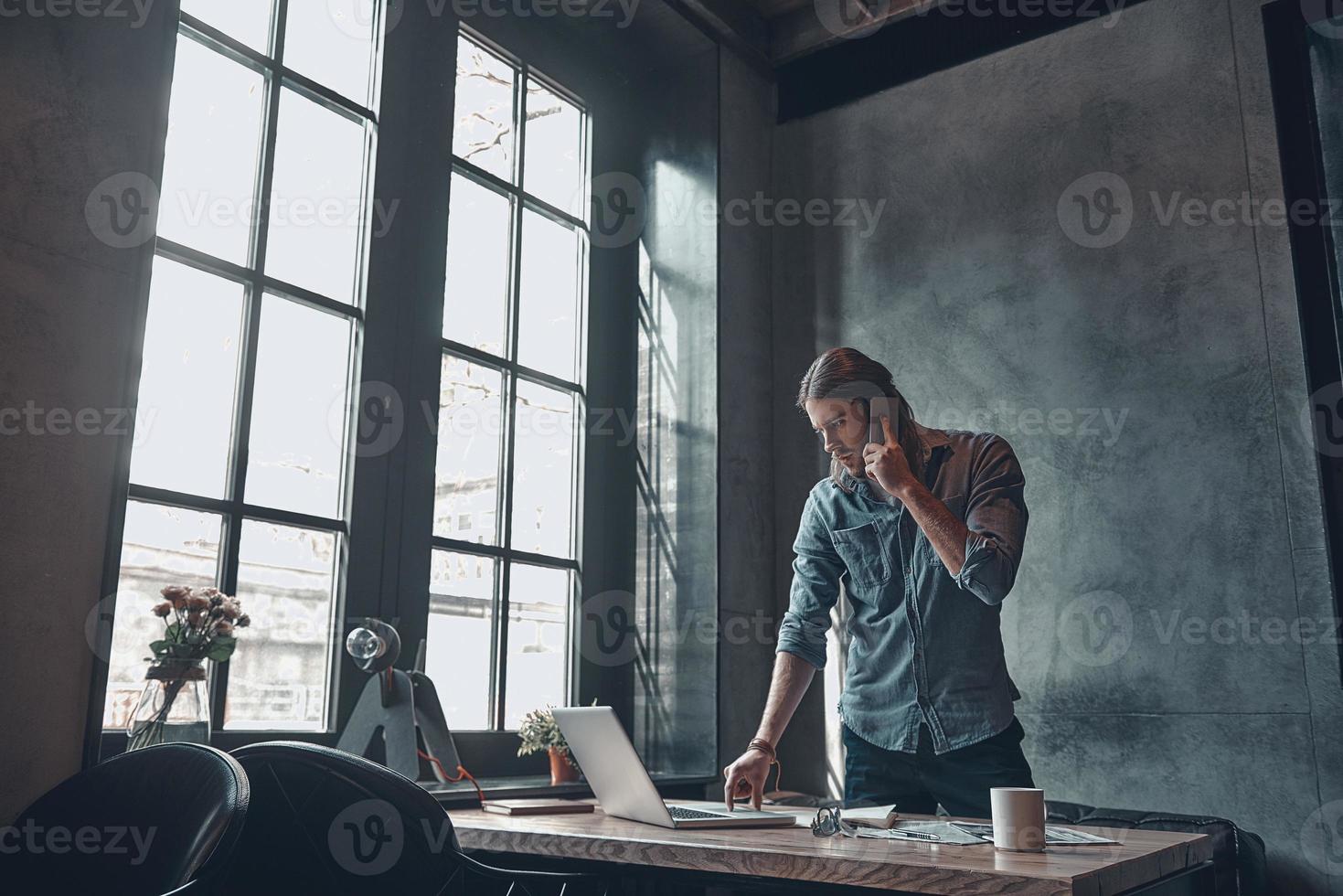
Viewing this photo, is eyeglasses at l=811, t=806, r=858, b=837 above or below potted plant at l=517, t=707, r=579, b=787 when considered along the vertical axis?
below

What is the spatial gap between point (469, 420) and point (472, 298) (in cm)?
39

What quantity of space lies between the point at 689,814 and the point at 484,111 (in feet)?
8.08

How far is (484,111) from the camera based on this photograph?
12.1 ft

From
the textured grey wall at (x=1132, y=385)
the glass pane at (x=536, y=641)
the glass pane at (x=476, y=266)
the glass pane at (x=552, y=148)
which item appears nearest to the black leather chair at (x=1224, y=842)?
the textured grey wall at (x=1132, y=385)

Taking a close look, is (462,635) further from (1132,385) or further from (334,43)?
(1132,385)

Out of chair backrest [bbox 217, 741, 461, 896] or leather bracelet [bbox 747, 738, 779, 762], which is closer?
chair backrest [bbox 217, 741, 461, 896]

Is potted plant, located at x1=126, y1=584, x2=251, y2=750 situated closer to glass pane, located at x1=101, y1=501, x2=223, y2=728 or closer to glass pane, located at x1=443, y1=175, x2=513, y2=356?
glass pane, located at x1=101, y1=501, x2=223, y2=728

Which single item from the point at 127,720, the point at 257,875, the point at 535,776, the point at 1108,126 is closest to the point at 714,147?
the point at 1108,126

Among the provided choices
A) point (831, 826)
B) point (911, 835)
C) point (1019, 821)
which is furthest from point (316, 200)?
point (1019, 821)

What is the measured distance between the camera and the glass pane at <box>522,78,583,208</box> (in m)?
3.84

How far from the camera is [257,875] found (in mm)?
1918

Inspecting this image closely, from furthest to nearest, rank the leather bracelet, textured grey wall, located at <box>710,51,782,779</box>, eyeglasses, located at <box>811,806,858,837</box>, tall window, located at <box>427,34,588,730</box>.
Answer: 1. textured grey wall, located at <box>710,51,782,779</box>
2. tall window, located at <box>427,34,588,730</box>
3. the leather bracelet
4. eyeglasses, located at <box>811,806,858,837</box>

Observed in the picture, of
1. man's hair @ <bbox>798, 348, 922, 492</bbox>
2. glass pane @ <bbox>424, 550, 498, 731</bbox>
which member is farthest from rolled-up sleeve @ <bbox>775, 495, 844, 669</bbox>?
glass pane @ <bbox>424, 550, 498, 731</bbox>

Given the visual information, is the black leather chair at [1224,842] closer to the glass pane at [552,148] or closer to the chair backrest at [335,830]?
the chair backrest at [335,830]
